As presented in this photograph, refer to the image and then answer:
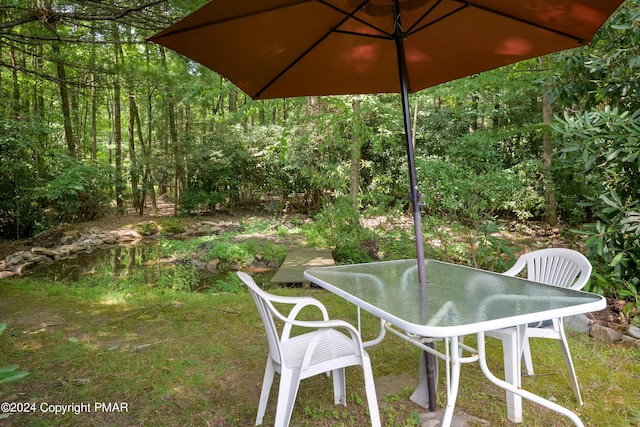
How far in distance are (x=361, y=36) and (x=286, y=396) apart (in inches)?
74.2

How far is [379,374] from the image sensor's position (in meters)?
2.36

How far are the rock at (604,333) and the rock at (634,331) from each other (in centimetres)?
6

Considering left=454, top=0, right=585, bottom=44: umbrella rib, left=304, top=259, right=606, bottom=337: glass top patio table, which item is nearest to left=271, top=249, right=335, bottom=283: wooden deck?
left=304, top=259, right=606, bottom=337: glass top patio table

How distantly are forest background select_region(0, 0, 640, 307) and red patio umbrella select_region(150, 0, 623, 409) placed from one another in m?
1.24

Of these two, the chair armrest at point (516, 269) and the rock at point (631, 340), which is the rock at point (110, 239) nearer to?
the chair armrest at point (516, 269)

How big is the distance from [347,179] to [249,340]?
4.63 metres

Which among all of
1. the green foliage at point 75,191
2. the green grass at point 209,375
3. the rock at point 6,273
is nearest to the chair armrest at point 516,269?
the green grass at point 209,375

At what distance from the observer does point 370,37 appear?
6.96ft

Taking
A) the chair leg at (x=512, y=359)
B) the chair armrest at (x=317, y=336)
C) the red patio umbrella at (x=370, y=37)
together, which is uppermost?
the red patio umbrella at (x=370, y=37)

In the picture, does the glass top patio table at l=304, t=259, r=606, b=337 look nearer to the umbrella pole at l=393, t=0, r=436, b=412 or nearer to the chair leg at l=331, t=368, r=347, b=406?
the umbrella pole at l=393, t=0, r=436, b=412

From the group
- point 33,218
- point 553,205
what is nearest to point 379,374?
point 553,205

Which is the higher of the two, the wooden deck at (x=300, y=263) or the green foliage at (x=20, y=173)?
the green foliage at (x=20, y=173)

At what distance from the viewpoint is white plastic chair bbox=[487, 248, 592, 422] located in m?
1.75

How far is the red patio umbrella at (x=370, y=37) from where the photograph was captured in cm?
176
